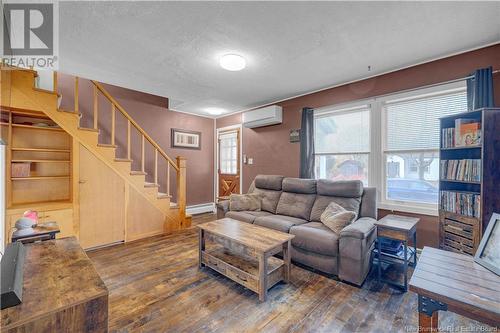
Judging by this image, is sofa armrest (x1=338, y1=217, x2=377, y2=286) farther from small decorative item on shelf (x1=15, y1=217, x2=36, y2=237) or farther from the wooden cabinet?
the wooden cabinet

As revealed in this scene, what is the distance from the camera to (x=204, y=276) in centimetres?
247

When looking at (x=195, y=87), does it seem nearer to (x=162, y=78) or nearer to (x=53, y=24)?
(x=162, y=78)

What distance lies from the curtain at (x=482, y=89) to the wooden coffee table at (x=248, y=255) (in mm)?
2384

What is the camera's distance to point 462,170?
2.24 m

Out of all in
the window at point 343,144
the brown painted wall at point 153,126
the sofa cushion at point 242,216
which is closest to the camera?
the sofa cushion at point 242,216

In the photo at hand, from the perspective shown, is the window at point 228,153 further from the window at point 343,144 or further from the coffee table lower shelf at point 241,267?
the coffee table lower shelf at point 241,267

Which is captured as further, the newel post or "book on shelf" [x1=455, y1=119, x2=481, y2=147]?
the newel post

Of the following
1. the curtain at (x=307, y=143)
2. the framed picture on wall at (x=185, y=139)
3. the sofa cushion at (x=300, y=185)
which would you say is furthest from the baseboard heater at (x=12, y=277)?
the framed picture on wall at (x=185, y=139)

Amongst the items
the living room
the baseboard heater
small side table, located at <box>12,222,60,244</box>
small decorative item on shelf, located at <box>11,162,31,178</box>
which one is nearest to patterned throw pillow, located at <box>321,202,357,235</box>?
the living room

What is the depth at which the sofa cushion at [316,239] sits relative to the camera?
2.41m

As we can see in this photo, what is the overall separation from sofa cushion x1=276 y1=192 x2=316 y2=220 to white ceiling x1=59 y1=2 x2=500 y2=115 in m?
1.80

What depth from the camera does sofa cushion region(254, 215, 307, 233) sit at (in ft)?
9.43

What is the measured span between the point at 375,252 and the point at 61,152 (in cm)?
458

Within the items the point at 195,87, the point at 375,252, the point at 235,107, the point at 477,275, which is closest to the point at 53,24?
the point at 195,87
